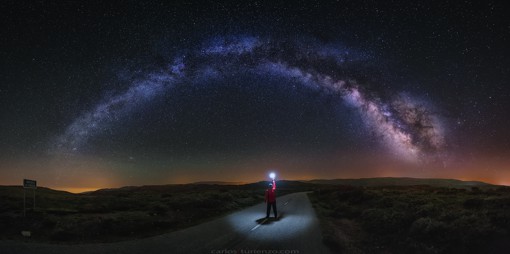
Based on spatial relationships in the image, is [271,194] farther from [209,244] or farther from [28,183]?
[28,183]

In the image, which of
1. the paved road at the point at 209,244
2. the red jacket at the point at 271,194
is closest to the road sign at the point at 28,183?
the paved road at the point at 209,244

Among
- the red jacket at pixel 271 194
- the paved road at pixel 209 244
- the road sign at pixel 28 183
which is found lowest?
the paved road at pixel 209 244

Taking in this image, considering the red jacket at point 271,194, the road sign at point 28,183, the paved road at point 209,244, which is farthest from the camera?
the red jacket at point 271,194

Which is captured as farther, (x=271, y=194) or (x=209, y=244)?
(x=271, y=194)

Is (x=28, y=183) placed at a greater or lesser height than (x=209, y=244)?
greater

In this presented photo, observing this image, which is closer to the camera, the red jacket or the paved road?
the paved road

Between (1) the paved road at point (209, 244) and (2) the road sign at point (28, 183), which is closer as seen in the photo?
→ (1) the paved road at point (209, 244)

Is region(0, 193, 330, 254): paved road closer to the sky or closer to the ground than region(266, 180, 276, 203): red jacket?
closer to the ground

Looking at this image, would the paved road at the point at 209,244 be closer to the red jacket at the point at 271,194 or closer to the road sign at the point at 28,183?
the red jacket at the point at 271,194

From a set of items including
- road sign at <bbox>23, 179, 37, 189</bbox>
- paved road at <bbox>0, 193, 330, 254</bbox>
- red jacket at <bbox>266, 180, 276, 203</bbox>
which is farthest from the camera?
red jacket at <bbox>266, 180, 276, 203</bbox>

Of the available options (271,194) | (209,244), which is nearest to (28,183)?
(271,194)

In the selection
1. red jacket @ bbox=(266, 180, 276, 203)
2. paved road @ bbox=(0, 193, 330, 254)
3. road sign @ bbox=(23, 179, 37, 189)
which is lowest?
paved road @ bbox=(0, 193, 330, 254)

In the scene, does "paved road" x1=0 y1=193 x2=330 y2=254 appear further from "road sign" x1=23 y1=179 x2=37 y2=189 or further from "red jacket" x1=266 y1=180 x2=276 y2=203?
"road sign" x1=23 y1=179 x2=37 y2=189

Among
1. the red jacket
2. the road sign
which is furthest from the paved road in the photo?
the road sign
